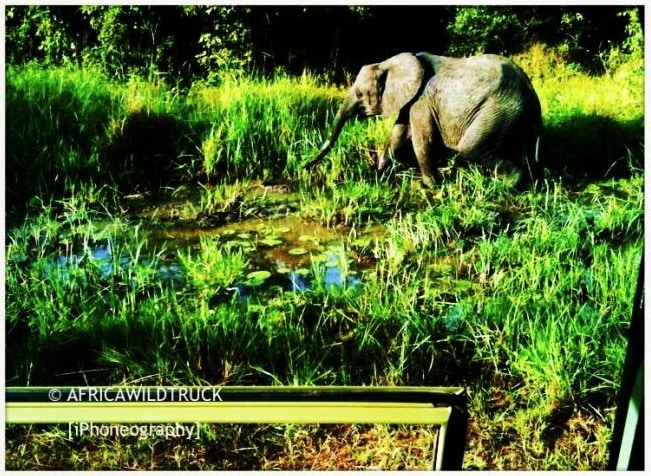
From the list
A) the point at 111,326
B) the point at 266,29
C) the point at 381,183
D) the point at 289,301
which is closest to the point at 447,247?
the point at 381,183

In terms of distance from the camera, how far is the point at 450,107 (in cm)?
265

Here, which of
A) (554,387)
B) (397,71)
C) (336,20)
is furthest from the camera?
(397,71)

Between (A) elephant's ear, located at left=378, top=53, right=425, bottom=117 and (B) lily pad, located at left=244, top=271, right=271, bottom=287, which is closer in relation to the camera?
(B) lily pad, located at left=244, top=271, right=271, bottom=287

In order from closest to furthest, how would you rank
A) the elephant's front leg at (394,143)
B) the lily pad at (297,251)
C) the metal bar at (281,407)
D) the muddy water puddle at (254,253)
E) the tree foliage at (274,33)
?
the metal bar at (281,407) → the tree foliage at (274,33) → the muddy water puddle at (254,253) → the lily pad at (297,251) → the elephant's front leg at (394,143)

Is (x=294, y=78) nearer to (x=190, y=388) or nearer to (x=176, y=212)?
(x=176, y=212)

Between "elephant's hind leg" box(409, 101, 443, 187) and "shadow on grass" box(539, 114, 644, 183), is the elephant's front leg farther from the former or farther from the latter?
"shadow on grass" box(539, 114, 644, 183)

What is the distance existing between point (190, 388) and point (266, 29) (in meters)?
0.91

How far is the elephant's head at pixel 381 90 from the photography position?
2.11 metres

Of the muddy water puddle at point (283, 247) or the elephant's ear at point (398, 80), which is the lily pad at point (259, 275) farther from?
the elephant's ear at point (398, 80)

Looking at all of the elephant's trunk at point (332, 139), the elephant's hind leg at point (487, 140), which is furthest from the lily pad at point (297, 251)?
the elephant's hind leg at point (487, 140)

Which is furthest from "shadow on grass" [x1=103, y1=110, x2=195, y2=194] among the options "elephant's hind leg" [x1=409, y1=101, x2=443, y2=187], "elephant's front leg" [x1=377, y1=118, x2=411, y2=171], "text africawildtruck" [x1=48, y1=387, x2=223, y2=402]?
"elephant's hind leg" [x1=409, y1=101, x2=443, y2=187]

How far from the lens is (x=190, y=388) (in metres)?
1.43

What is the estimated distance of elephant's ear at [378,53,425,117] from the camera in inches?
91.2

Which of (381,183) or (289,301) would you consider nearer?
(289,301)
